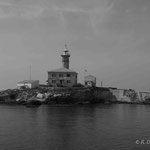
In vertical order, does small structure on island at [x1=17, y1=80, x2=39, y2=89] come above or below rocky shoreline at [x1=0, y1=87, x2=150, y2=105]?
above

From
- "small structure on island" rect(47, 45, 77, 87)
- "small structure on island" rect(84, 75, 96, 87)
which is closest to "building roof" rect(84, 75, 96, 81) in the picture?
"small structure on island" rect(84, 75, 96, 87)

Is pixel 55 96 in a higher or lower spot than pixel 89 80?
lower

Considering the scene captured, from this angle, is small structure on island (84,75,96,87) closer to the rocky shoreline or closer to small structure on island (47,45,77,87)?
the rocky shoreline

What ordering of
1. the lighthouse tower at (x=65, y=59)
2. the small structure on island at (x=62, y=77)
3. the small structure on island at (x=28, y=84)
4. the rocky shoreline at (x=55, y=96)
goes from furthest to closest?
the lighthouse tower at (x=65, y=59) → the small structure on island at (x=28, y=84) → the small structure on island at (x=62, y=77) → the rocky shoreline at (x=55, y=96)

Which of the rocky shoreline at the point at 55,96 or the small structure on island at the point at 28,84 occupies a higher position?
the small structure on island at the point at 28,84

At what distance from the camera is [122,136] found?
31828 mm

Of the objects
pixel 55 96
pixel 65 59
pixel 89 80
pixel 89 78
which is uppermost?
pixel 65 59

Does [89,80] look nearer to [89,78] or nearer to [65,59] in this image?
[89,78]

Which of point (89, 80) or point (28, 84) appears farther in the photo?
point (89, 80)

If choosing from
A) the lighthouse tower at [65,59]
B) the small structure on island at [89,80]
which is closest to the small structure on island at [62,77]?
the lighthouse tower at [65,59]

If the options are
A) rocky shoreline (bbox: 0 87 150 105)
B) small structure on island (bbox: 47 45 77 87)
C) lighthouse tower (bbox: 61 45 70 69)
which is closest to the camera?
rocky shoreline (bbox: 0 87 150 105)

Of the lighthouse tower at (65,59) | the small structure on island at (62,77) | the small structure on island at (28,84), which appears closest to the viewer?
the small structure on island at (62,77)

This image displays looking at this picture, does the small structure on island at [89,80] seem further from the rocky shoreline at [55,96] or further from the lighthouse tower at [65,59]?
the lighthouse tower at [65,59]

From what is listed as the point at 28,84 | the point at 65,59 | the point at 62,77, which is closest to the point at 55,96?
the point at 62,77
